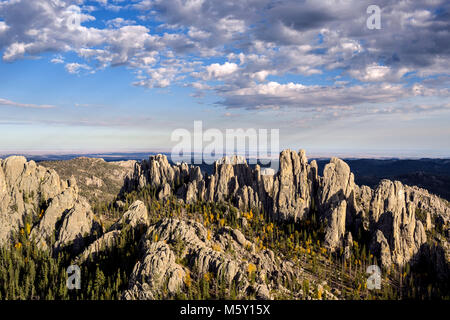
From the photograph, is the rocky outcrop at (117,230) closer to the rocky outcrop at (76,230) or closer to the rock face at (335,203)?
the rocky outcrop at (76,230)

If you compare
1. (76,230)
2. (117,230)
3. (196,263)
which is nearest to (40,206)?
(76,230)

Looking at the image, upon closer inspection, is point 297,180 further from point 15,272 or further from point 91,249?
point 15,272

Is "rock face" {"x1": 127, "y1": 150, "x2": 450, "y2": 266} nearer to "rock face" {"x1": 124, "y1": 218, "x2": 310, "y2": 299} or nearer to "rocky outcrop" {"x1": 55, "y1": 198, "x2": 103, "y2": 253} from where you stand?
"rock face" {"x1": 124, "y1": 218, "x2": 310, "y2": 299}

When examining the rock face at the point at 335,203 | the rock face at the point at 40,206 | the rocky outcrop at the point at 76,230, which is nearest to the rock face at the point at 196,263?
the rocky outcrop at the point at 76,230

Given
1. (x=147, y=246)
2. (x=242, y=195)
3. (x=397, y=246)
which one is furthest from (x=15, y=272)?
(x=397, y=246)

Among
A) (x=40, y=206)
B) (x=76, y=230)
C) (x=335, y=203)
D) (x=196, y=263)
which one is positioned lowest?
(x=196, y=263)

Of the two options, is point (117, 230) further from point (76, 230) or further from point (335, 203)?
point (335, 203)
